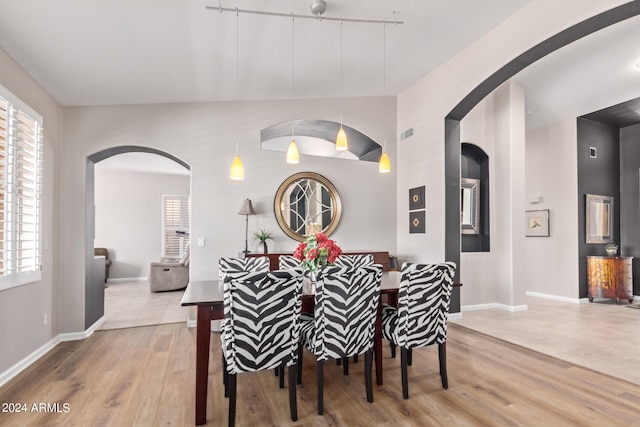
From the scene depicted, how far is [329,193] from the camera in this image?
501 cm

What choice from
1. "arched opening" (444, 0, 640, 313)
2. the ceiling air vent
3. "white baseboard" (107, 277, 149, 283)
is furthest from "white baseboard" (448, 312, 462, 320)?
"white baseboard" (107, 277, 149, 283)

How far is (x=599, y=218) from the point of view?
19.7 feet

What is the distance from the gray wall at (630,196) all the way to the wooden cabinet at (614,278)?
0.41m

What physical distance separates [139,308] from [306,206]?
3.05 meters

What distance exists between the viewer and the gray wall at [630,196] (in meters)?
5.97

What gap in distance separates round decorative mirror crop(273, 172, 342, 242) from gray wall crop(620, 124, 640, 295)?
5.09m

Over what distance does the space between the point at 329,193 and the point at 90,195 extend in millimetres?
2933

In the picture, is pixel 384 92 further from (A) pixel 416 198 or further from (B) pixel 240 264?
(B) pixel 240 264

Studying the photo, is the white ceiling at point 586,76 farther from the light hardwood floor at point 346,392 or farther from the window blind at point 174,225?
the window blind at point 174,225

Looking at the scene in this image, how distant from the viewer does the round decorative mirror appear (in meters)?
4.81

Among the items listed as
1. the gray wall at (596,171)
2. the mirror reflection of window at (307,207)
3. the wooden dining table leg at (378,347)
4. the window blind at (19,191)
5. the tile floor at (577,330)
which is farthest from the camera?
the gray wall at (596,171)

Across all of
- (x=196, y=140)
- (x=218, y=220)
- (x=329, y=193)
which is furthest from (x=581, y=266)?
(x=196, y=140)

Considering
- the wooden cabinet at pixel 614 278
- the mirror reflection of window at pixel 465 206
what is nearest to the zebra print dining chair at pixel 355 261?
Answer: the mirror reflection of window at pixel 465 206

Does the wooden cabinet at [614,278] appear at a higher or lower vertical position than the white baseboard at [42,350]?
higher
